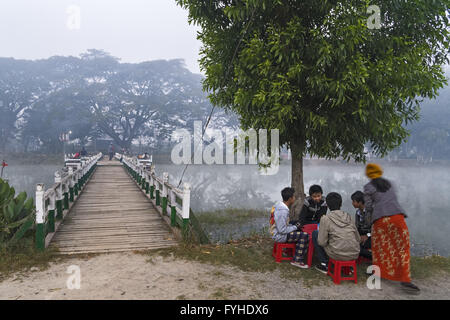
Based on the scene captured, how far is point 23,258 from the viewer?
217 inches

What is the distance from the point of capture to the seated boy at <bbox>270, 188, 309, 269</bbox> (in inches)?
213

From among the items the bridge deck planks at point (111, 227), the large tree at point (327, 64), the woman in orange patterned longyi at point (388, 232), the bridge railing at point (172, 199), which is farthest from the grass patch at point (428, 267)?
the bridge deck planks at point (111, 227)

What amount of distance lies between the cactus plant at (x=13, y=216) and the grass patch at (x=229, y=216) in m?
9.05

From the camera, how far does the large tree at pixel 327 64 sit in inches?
245

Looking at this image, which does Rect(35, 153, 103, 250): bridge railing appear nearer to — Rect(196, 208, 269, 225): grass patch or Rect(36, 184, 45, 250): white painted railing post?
Rect(36, 184, 45, 250): white painted railing post

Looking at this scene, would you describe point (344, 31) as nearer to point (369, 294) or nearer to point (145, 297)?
point (369, 294)

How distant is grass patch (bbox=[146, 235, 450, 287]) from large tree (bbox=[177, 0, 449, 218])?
2.76 metres

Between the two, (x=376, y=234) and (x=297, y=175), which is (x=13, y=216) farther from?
(x=376, y=234)

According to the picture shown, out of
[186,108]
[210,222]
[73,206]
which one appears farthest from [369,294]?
[186,108]

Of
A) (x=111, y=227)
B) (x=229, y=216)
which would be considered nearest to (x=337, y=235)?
(x=111, y=227)

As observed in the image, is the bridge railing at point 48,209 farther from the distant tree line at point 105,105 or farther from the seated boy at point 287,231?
the distant tree line at point 105,105

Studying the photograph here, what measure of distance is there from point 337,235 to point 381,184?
42.0 inches

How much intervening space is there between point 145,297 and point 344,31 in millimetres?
6168

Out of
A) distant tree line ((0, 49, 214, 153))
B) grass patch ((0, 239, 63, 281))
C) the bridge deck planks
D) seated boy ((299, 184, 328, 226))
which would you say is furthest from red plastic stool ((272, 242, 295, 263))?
distant tree line ((0, 49, 214, 153))
